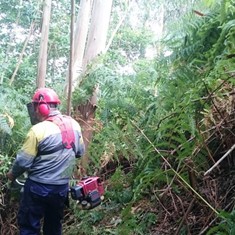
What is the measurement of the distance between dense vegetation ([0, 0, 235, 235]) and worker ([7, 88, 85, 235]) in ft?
1.25

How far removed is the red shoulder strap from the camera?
413 centimetres

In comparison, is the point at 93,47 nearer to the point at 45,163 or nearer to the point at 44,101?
the point at 44,101

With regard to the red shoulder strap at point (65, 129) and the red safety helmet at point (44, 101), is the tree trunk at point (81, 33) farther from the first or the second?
the red shoulder strap at point (65, 129)

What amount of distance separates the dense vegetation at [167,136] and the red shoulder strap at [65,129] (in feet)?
1.12

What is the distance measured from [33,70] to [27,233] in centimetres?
889

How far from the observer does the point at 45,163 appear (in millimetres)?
4039

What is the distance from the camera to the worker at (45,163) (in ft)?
13.1

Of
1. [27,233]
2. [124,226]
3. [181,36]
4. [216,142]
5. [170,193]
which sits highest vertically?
[181,36]

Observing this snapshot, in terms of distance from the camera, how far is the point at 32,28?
13.7 m

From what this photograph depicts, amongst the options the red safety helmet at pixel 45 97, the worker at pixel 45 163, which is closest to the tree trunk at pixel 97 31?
the red safety helmet at pixel 45 97

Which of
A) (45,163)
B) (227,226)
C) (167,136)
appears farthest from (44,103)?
(227,226)

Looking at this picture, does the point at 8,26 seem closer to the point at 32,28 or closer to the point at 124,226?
the point at 32,28

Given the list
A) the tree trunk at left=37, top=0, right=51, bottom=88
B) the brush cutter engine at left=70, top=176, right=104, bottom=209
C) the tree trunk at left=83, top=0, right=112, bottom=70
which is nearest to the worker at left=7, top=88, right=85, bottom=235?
the brush cutter engine at left=70, top=176, right=104, bottom=209

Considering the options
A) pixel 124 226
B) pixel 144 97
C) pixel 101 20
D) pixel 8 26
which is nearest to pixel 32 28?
pixel 8 26
